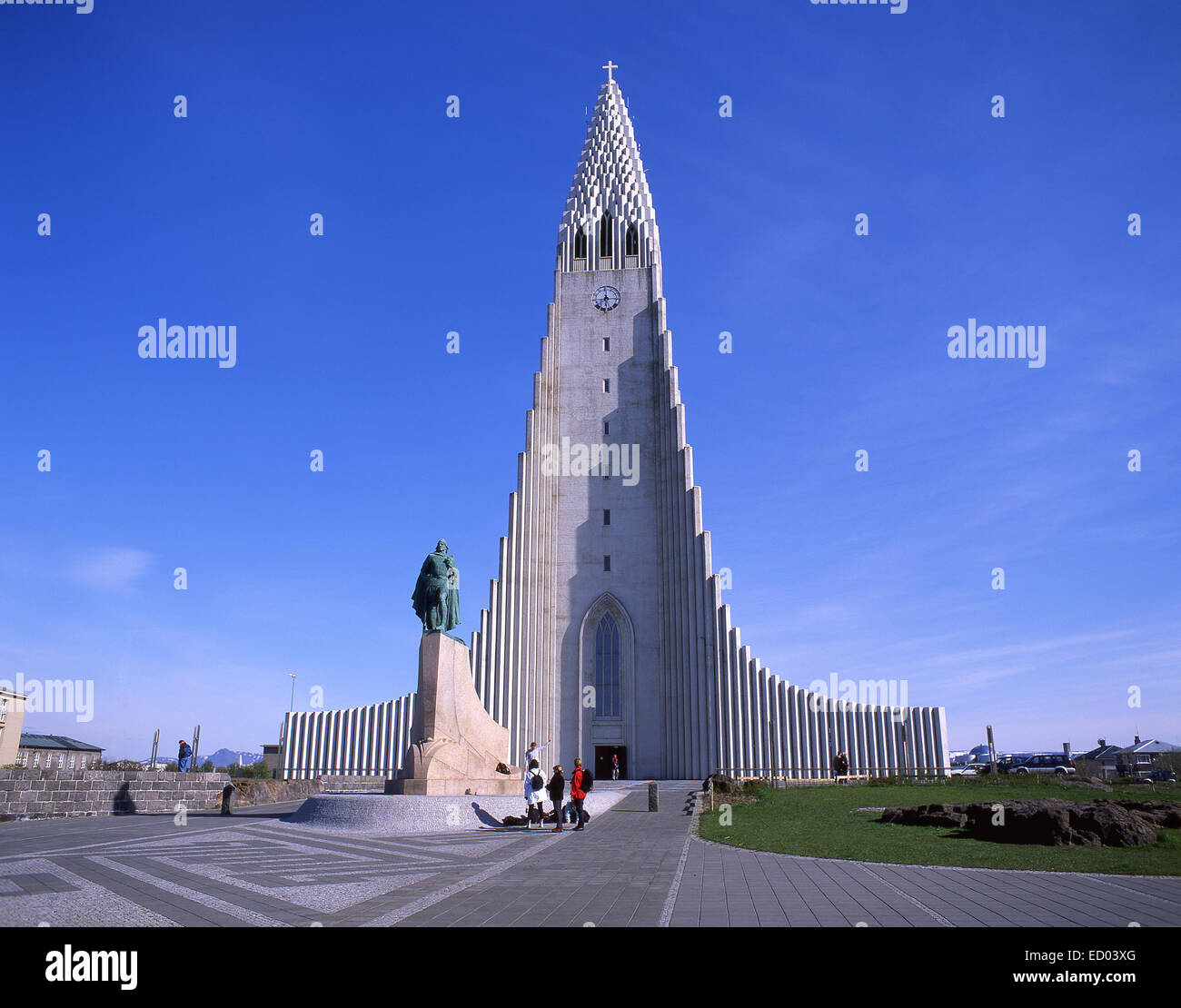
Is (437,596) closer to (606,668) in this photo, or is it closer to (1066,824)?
(1066,824)

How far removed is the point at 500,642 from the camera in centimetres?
4247

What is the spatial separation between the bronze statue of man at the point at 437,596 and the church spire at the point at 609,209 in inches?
1285

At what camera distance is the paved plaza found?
262 inches

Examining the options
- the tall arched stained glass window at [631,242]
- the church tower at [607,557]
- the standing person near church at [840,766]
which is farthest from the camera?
the tall arched stained glass window at [631,242]

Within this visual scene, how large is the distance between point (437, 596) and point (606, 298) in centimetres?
3172

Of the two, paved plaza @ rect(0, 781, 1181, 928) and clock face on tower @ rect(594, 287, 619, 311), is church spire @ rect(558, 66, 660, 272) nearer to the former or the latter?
clock face on tower @ rect(594, 287, 619, 311)

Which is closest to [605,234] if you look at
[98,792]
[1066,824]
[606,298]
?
[606,298]

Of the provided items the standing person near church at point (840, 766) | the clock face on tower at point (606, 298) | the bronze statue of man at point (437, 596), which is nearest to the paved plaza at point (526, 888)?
the bronze statue of man at point (437, 596)

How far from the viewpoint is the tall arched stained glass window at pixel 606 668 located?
42.6 metres

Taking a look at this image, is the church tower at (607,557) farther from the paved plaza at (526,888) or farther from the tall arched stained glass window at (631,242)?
the paved plaza at (526,888)

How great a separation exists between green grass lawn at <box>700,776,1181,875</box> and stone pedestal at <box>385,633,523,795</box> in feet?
18.5

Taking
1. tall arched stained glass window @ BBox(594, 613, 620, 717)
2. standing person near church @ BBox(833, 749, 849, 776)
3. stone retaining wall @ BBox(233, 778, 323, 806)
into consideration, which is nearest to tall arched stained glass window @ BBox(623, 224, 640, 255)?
tall arched stained glass window @ BBox(594, 613, 620, 717)
